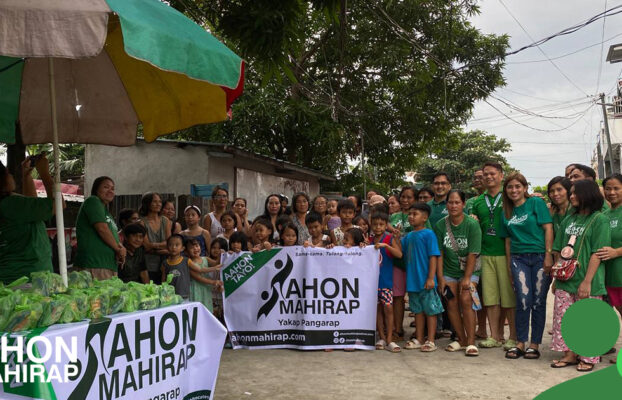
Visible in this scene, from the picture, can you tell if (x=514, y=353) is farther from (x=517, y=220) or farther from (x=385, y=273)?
(x=385, y=273)

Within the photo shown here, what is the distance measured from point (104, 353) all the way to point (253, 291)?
3565mm

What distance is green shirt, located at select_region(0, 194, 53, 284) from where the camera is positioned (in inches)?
193

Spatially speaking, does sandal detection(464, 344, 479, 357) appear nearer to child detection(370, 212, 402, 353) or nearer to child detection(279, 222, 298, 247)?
child detection(370, 212, 402, 353)

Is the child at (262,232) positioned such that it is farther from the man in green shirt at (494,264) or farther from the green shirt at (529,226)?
the green shirt at (529,226)

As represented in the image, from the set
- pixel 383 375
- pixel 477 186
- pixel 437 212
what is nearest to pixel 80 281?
→ pixel 383 375

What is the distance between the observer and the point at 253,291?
6.84 m

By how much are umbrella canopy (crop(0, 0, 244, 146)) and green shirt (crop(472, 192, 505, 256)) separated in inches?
137

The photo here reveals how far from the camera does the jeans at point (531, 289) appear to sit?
20.5 feet

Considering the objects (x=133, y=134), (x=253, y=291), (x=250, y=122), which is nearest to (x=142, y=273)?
(x=253, y=291)

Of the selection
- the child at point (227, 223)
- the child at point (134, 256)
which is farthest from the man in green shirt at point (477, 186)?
the child at point (134, 256)

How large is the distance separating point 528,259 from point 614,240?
34.6 inches

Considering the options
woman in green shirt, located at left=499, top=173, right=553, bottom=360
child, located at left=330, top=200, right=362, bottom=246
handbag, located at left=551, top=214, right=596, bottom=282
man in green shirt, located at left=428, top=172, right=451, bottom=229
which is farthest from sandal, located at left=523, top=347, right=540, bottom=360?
child, located at left=330, top=200, right=362, bottom=246

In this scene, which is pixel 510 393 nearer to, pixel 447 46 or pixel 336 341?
pixel 336 341

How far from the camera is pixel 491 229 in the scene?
6797mm
